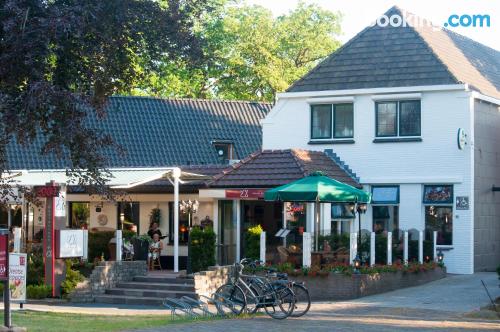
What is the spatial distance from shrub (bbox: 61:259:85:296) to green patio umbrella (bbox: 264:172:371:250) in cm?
549

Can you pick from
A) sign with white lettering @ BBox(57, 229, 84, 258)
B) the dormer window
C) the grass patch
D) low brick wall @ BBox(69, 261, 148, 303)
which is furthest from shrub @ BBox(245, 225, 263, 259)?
the dormer window

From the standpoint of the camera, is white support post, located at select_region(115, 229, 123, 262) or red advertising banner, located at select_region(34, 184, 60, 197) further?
white support post, located at select_region(115, 229, 123, 262)

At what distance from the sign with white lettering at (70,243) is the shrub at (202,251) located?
3.02 metres

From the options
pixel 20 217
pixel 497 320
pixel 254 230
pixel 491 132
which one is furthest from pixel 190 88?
pixel 497 320

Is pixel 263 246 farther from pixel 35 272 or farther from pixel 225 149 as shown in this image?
pixel 225 149

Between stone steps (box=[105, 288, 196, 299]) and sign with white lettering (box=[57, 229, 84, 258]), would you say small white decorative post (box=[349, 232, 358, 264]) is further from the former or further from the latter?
sign with white lettering (box=[57, 229, 84, 258])

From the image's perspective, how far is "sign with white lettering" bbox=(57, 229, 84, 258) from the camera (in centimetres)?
2716

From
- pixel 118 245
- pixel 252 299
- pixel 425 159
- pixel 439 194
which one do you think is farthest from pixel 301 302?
pixel 425 159

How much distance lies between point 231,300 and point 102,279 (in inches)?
290

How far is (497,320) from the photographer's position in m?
20.4

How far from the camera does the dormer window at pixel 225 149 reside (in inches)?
1647

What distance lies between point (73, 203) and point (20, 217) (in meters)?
2.36

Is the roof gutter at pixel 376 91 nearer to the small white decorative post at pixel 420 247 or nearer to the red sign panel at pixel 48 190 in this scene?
the small white decorative post at pixel 420 247

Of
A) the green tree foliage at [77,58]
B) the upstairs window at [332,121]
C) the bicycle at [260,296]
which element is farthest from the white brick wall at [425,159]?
the green tree foliage at [77,58]
